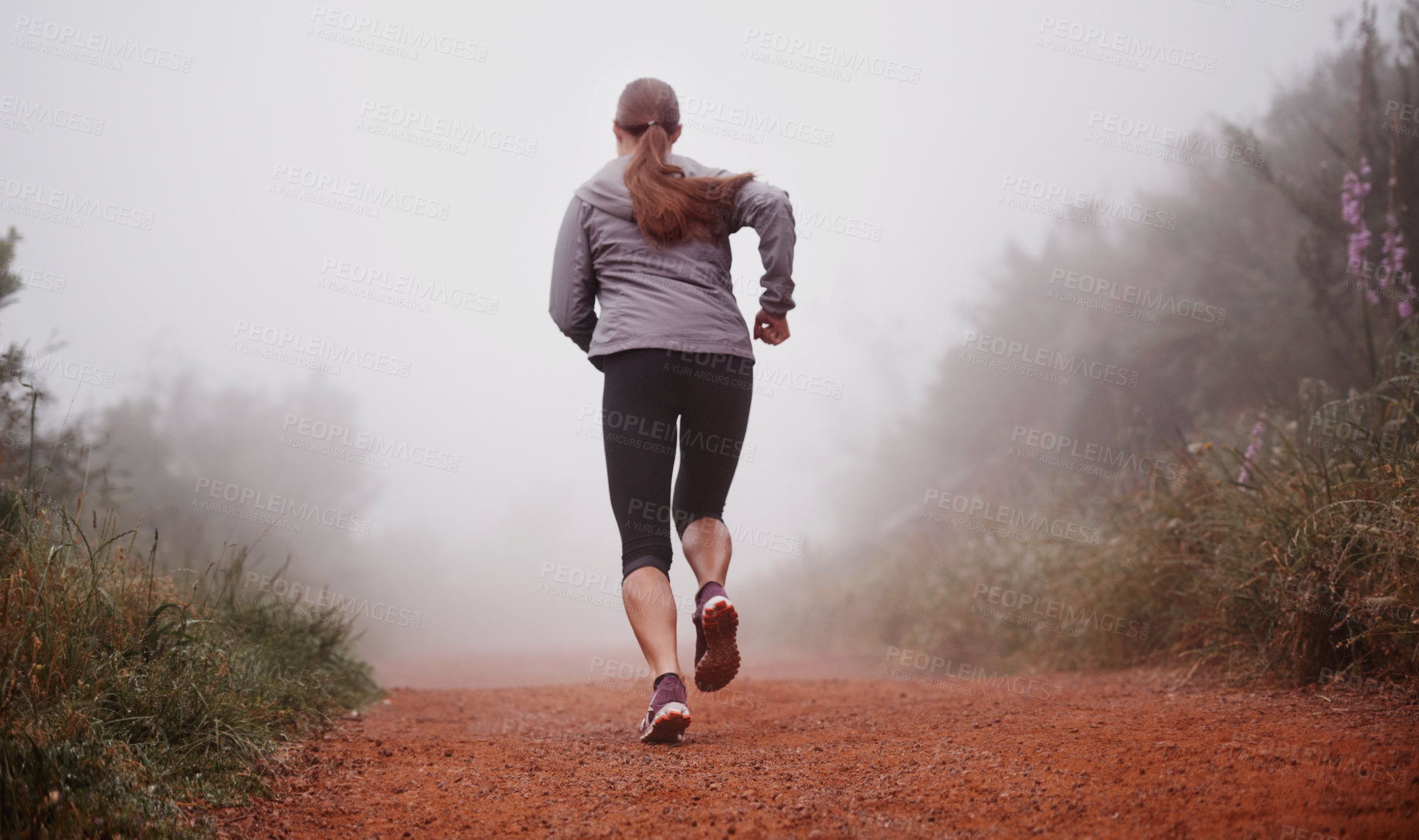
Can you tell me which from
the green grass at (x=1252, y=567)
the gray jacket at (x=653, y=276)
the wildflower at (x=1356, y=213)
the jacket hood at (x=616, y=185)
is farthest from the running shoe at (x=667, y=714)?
the wildflower at (x=1356, y=213)

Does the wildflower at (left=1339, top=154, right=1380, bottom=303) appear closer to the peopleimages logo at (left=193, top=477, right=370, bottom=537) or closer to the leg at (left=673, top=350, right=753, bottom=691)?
the leg at (left=673, top=350, right=753, bottom=691)

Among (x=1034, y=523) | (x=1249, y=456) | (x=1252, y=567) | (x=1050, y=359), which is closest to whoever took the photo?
(x=1252, y=567)

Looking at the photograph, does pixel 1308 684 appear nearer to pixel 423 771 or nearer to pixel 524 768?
pixel 524 768

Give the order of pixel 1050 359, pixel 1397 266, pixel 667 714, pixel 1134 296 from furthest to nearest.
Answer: pixel 1050 359 < pixel 1134 296 < pixel 1397 266 < pixel 667 714

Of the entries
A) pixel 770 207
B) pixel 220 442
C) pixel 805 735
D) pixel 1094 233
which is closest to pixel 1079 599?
pixel 805 735

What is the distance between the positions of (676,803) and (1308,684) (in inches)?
86.2

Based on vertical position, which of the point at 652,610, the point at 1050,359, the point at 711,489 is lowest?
the point at 652,610

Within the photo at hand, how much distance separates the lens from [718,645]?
248cm

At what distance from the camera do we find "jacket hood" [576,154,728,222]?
106 inches

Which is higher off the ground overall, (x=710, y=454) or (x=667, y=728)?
(x=710, y=454)

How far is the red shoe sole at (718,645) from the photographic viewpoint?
246cm

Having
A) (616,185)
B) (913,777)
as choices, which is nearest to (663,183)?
(616,185)

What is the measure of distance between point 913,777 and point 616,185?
1821 mm

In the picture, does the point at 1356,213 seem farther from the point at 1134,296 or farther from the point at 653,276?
the point at 1134,296
